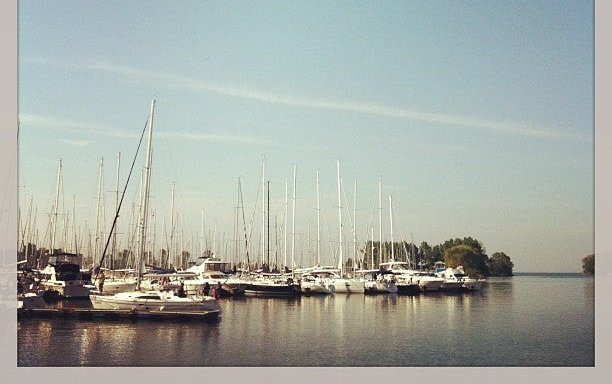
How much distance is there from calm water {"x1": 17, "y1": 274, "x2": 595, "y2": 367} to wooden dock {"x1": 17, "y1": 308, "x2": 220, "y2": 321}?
27 cm

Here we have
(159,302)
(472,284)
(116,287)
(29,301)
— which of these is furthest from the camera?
(472,284)

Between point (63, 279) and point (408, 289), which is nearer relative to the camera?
point (63, 279)

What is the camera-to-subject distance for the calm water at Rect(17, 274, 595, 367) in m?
14.5

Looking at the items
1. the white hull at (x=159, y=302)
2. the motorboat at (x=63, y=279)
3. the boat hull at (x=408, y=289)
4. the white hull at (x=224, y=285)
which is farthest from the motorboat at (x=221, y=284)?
the white hull at (x=159, y=302)

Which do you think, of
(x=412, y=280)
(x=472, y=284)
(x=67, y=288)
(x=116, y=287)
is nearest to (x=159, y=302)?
(x=67, y=288)

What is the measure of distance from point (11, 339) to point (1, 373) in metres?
1.02

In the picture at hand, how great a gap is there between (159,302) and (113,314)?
1183 mm

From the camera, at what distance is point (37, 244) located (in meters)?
26.4

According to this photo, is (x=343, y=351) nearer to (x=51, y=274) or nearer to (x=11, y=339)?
(x=11, y=339)

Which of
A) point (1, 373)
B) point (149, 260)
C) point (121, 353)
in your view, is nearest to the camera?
point (1, 373)

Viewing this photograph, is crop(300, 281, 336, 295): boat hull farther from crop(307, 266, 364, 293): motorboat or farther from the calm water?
the calm water

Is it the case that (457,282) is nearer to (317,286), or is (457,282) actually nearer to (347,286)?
(347,286)

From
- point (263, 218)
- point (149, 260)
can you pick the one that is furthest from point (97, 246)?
point (263, 218)

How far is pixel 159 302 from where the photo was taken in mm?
20250
